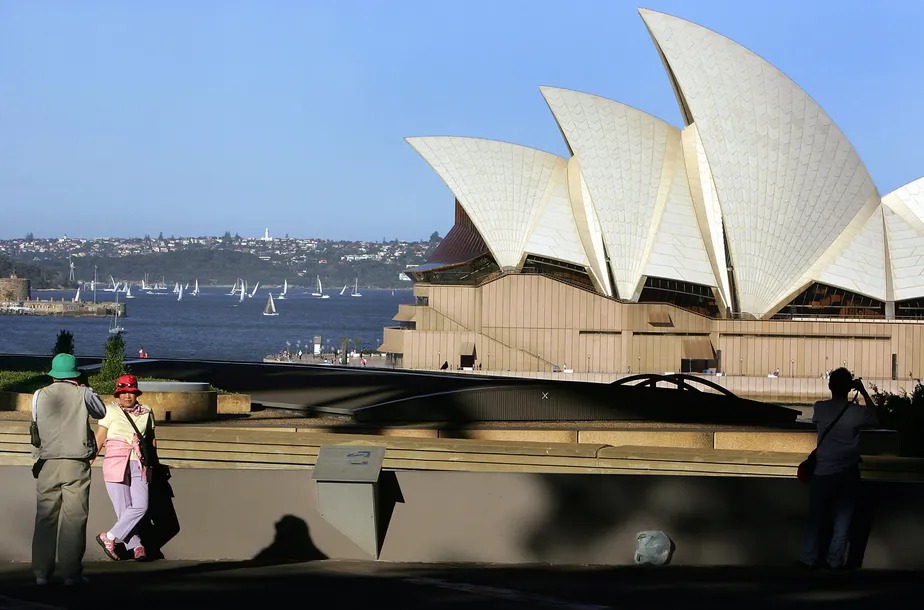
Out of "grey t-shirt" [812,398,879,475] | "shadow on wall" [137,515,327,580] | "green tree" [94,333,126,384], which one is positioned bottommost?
"shadow on wall" [137,515,327,580]

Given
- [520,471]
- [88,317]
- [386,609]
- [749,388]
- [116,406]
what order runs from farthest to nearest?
[88,317]
[749,388]
[520,471]
[116,406]
[386,609]

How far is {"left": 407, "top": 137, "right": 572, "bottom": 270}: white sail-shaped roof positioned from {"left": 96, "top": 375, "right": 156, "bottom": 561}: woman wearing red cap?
47906mm

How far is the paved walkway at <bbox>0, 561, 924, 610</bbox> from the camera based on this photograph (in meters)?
7.41

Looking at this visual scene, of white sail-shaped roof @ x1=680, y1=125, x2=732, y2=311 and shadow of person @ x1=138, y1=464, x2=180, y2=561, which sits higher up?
white sail-shaped roof @ x1=680, y1=125, x2=732, y2=311

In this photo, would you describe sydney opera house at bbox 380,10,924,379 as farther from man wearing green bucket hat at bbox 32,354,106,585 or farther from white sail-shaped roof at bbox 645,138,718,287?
man wearing green bucket hat at bbox 32,354,106,585

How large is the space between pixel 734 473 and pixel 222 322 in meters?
171

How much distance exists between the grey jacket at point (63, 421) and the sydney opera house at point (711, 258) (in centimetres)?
4402

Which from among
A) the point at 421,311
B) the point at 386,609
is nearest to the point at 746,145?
the point at 421,311

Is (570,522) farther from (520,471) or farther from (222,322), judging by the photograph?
(222,322)

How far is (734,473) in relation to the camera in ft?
32.0

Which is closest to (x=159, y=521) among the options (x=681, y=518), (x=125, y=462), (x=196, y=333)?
(x=125, y=462)

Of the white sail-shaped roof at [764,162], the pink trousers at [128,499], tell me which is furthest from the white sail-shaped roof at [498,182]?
the pink trousers at [128,499]

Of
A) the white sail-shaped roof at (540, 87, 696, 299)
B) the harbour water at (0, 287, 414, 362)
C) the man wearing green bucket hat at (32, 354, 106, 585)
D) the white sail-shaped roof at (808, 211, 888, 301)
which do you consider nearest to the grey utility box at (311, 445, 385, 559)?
the man wearing green bucket hat at (32, 354, 106, 585)

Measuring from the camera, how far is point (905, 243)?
2137 inches
